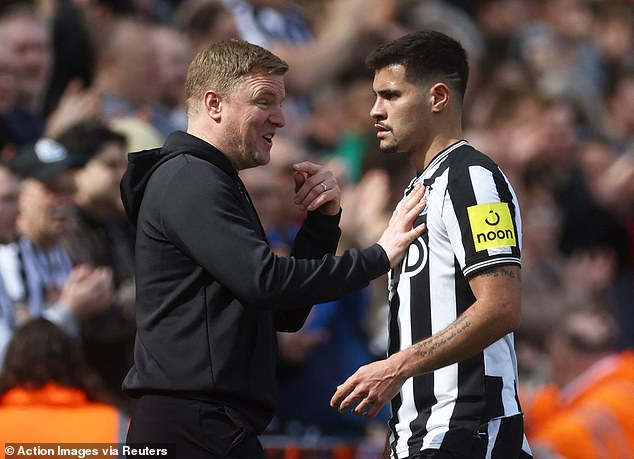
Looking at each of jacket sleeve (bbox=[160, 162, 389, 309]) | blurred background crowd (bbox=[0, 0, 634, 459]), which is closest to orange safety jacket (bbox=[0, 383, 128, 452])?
blurred background crowd (bbox=[0, 0, 634, 459])

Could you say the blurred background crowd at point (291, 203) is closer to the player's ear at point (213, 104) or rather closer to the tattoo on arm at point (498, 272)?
the player's ear at point (213, 104)

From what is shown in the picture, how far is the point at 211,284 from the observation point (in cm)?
433

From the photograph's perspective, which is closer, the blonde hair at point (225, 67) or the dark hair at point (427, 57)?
the blonde hair at point (225, 67)

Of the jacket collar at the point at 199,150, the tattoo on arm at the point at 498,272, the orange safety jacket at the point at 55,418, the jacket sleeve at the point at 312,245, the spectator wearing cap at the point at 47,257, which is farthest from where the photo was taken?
the spectator wearing cap at the point at 47,257

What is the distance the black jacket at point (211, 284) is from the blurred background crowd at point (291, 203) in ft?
4.01

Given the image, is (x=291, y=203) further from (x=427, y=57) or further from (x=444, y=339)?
(x=444, y=339)

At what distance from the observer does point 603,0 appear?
1605cm

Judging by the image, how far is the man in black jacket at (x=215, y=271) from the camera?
4254 mm

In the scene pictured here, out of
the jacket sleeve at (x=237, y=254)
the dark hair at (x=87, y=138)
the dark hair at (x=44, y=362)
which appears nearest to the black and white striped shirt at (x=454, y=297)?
the jacket sleeve at (x=237, y=254)

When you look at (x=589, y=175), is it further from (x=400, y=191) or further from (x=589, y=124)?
(x=400, y=191)

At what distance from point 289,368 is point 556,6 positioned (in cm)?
869

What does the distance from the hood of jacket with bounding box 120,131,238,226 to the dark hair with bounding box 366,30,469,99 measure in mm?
766

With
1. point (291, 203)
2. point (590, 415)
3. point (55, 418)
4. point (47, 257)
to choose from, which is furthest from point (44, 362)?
point (590, 415)

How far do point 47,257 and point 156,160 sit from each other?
105 inches
